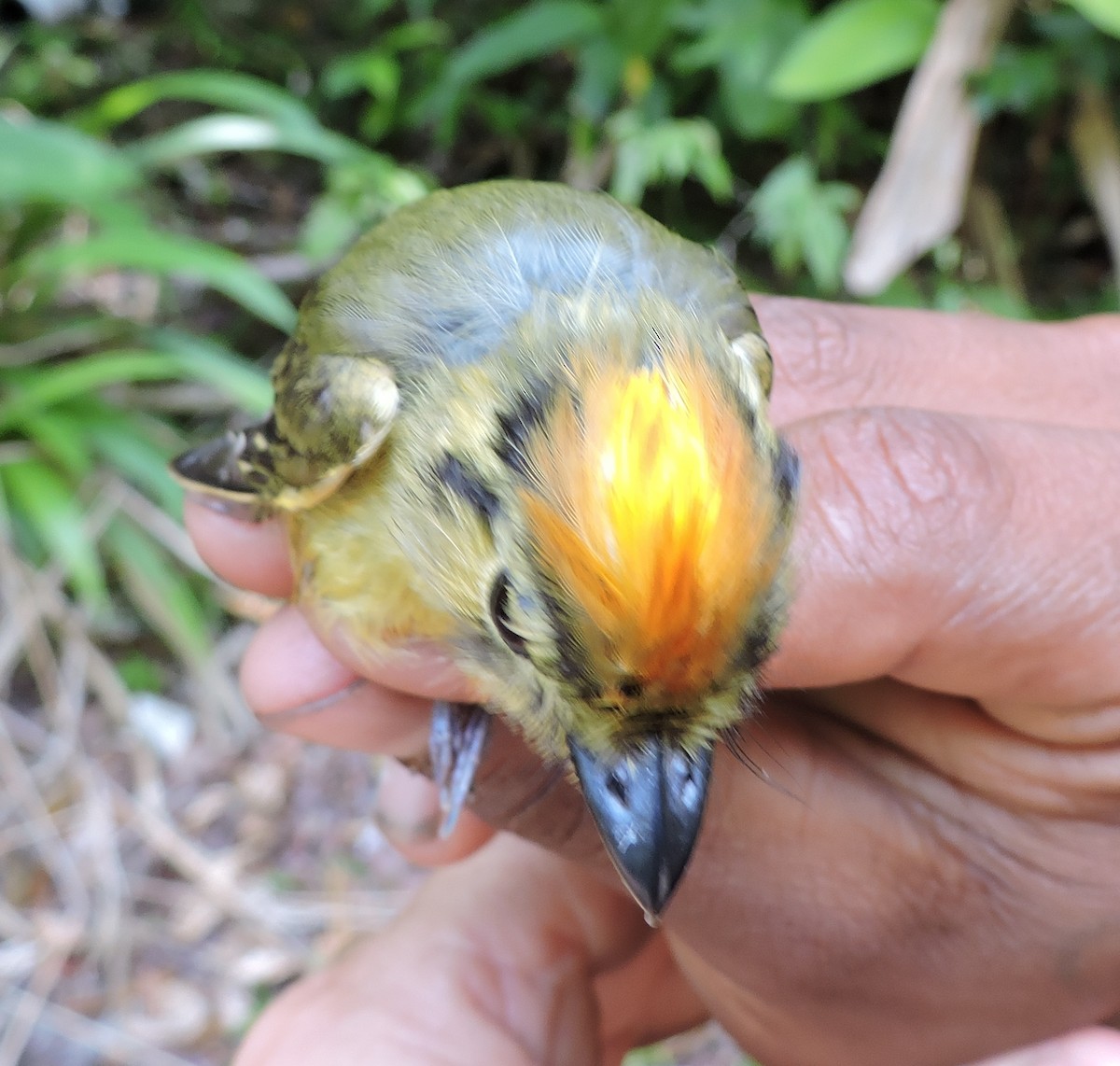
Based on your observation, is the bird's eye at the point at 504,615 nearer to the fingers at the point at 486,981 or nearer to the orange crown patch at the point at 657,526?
the orange crown patch at the point at 657,526

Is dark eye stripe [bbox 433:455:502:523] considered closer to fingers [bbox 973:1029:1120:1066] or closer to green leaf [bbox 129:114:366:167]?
fingers [bbox 973:1029:1120:1066]

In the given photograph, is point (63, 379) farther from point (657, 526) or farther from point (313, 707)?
point (657, 526)

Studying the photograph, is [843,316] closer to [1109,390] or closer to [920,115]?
[1109,390]

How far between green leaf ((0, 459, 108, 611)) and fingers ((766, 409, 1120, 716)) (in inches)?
112

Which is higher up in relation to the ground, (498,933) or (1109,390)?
(1109,390)

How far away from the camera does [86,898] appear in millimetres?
3529

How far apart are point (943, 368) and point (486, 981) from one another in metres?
1.72

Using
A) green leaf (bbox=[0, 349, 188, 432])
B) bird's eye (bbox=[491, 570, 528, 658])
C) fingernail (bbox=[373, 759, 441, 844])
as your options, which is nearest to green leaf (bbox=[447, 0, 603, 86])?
green leaf (bbox=[0, 349, 188, 432])

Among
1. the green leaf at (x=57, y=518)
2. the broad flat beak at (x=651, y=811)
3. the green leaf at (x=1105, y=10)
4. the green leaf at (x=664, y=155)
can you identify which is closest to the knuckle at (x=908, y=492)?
the broad flat beak at (x=651, y=811)

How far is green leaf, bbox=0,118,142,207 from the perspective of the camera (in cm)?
347

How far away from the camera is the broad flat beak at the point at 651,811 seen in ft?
4.56

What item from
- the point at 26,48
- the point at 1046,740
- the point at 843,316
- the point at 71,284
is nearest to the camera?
the point at 1046,740

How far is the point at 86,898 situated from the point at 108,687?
2.51 feet

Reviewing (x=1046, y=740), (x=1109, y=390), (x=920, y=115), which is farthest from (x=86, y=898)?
(x=920, y=115)
